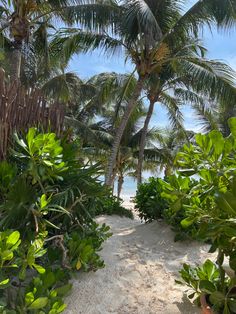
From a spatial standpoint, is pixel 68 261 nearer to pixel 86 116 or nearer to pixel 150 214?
pixel 150 214

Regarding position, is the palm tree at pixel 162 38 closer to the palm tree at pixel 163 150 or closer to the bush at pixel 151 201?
the bush at pixel 151 201

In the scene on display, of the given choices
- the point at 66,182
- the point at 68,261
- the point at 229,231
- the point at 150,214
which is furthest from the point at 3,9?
the point at 229,231

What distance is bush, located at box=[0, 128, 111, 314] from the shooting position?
2.57 metres

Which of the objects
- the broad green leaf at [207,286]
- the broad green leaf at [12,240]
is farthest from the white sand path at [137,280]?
the broad green leaf at [12,240]

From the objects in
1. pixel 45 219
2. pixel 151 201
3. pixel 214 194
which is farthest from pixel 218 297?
pixel 151 201

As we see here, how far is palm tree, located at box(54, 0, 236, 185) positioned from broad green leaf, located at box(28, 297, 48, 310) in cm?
769

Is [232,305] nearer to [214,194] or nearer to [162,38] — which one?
[214,194]

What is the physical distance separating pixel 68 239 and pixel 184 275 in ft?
3.84

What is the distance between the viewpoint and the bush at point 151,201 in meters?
6.21

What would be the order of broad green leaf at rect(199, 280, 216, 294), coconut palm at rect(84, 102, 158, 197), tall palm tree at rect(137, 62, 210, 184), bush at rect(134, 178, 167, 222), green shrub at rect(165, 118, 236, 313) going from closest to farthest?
green shrub at rect(165, 118, 236, 313) → broad green leaf at rect(199, 280, 216, 294) → bush at rect(134, 178, 167, 222) → tall palm tree at rect(137, 62, 210, 184) → coconut palm at rect(84, 102, 158, 197)

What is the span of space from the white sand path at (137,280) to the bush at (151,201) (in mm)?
820

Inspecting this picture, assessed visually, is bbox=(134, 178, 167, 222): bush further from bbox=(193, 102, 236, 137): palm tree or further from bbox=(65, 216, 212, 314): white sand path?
bbox=(193, 102, 236, 137): palm tree

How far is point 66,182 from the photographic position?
3.58 m

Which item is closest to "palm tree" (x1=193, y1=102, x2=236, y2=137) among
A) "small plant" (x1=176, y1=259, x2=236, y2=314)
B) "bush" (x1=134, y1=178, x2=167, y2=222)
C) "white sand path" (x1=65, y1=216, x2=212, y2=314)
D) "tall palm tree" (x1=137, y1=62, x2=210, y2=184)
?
"tall palm tree" (x1=137, y1=62, x2=210, y2=184)
